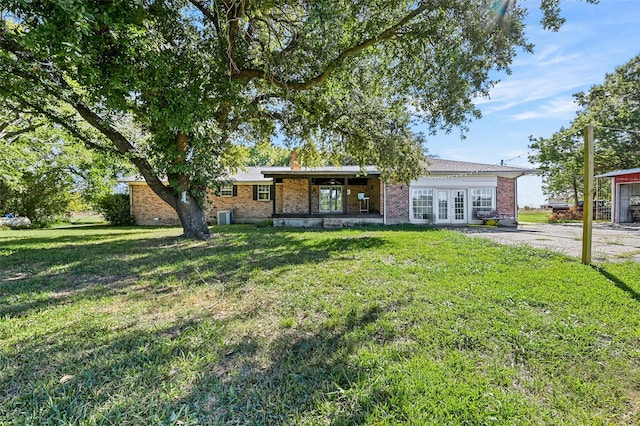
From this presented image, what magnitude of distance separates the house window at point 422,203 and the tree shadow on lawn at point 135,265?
25.7ft

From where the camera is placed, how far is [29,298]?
410 centimetres

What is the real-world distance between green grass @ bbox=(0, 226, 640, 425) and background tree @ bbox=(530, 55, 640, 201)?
60.5ft

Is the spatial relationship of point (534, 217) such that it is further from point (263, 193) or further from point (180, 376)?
point (180, 376)

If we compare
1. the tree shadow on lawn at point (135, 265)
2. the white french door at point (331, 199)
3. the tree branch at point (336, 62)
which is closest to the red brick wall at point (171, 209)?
the white french door at point (331, 199)

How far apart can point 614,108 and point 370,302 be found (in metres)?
27.1

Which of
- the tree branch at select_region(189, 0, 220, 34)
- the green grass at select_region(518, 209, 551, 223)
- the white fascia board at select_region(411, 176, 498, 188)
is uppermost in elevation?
the tree branch at select_region(189, 0, 220, 34)

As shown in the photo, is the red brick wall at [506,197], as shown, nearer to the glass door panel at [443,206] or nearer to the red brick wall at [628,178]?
the glass door panel at [443,206]

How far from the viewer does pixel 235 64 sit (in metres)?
7.08

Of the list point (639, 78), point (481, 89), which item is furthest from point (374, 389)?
point (639, 78)

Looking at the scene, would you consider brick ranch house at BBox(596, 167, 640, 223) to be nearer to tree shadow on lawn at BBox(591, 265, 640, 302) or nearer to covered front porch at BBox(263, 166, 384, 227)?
covered front porch at BBox(263, 166, 384, 227)

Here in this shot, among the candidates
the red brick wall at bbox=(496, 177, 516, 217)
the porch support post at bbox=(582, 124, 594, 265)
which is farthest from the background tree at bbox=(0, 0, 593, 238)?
the red brick wall at bbox=(496, 177, 516, 217)

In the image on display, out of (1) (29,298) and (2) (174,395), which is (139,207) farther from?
(2) (174,395)

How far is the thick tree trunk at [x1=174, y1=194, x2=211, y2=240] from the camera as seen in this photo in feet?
32.9

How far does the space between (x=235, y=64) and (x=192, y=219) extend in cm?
535
